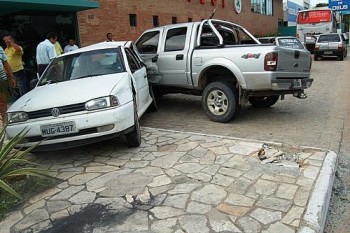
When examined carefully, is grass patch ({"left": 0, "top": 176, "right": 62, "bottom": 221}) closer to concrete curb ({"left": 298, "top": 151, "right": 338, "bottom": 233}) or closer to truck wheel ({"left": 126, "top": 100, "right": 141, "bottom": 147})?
truck wheel ({"left": 126, "top": 100, "right": 141, "bottom": 147})

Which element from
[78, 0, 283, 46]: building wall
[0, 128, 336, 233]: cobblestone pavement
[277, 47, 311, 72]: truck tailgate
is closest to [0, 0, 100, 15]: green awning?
[78, 0, 283, 46]: building wall

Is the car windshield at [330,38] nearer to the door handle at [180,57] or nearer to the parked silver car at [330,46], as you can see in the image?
the parked silver car at [330,46]

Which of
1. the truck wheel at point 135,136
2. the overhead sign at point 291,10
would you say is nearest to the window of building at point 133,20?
the truck wheel at point 135,136

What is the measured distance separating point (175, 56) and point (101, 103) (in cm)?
320

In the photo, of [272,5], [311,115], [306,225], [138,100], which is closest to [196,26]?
[138,100]

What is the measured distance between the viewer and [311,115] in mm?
7574

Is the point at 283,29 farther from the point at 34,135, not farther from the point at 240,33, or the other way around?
the point at 34,135

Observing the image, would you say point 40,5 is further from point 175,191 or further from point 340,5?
point 340,5

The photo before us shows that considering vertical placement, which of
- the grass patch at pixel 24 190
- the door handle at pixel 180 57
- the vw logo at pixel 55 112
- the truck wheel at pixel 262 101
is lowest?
the grass patch at pixel 24 190

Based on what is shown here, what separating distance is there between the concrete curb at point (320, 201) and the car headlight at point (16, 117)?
380 cm

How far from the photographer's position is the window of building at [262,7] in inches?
1296

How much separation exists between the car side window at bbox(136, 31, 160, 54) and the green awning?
290 centimetres

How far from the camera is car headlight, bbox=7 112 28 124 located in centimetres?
489

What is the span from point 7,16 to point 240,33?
671 cm
